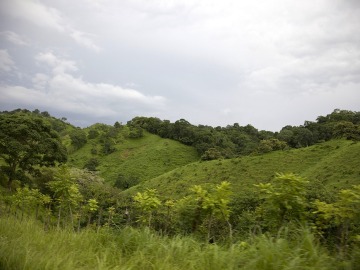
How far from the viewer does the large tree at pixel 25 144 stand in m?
29.7

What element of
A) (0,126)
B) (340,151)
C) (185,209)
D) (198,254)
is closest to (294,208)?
(198,254)

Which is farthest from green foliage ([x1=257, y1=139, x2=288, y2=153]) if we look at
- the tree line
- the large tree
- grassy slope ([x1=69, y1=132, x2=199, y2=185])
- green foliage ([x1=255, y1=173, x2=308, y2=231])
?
green foliage ([x1=255, y1=173, x2=308, y2=231])

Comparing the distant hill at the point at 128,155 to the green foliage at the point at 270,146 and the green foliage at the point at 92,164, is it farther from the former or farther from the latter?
the green foliage at the point at 270,146

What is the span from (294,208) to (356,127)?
61.2 meters

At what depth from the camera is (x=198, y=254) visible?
4.46 meters

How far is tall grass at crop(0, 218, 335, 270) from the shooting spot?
3777 millimetres

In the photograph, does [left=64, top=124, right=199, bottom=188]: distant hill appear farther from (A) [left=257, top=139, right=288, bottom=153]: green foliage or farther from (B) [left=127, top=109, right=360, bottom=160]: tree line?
(A) [left=257, top=139, right=288, bottom=153]: green foliage

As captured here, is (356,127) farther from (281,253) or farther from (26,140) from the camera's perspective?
(281,253)

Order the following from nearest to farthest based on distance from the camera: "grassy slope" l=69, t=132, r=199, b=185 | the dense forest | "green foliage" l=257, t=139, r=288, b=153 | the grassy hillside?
1. the dense forest
2. "green foliage" l=257, t=139, r=288, b=153
3. the grassy hillside
4. "grassy slope" l=69, t=132, r=199, b=185

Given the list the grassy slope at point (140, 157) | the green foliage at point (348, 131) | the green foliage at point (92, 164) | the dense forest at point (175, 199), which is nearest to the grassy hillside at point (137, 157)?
the grassy slope at point (140, 157)

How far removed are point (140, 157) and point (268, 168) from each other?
134ft

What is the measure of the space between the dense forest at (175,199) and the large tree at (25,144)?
4.2 inches

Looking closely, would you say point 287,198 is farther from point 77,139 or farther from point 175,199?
point 77,139

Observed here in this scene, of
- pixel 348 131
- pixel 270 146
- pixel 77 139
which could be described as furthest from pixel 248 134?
pixel 77 139
